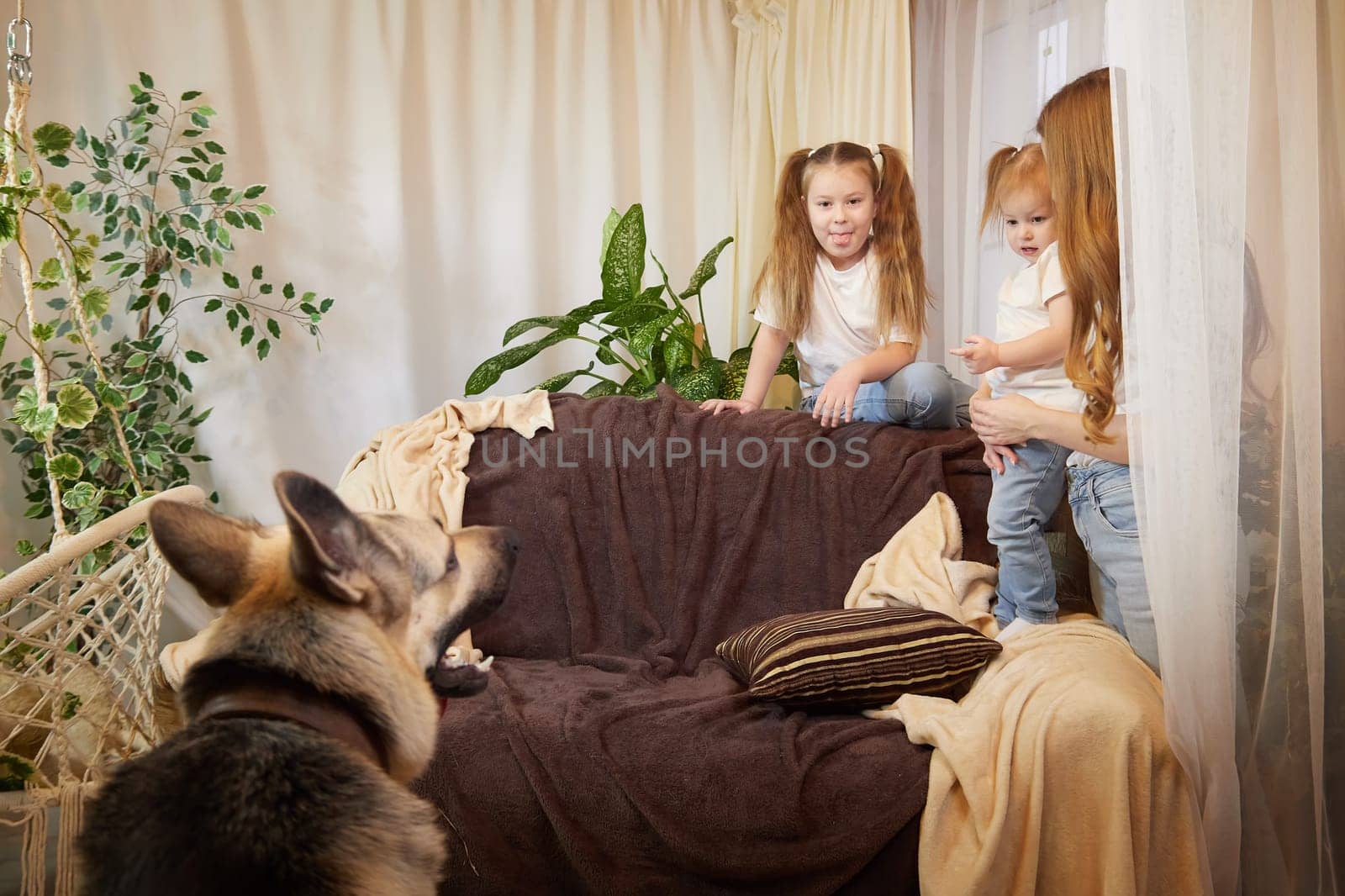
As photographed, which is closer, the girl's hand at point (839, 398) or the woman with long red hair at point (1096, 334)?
the woman with long red hair at point (1096, 334)

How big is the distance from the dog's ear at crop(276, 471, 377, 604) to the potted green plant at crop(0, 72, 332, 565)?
1.53 meters

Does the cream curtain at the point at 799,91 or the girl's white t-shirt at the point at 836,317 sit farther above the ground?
the cream curtain at the point at 799,91

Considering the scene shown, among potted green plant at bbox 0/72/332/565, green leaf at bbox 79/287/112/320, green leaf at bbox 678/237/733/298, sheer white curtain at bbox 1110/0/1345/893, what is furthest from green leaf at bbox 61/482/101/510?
sheer white curtain at bbox 1110/0/1345/893

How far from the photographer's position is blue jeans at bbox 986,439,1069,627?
1.78 metres

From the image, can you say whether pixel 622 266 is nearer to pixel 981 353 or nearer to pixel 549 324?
pixel 549 324

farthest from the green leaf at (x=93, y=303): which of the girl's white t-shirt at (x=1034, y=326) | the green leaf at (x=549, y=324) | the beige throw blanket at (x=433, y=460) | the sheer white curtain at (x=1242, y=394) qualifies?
the sheer white curtain at (x=1242, y=394)

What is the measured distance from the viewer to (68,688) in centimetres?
161

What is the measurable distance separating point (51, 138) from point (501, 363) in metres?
1.23

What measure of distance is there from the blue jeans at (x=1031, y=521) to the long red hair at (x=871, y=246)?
2.20 ft

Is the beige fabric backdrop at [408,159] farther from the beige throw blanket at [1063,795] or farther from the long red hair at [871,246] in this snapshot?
the beige throw blanket at [1063,795]

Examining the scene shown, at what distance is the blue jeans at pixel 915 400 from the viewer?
228cm

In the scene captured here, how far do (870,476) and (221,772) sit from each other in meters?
1.67

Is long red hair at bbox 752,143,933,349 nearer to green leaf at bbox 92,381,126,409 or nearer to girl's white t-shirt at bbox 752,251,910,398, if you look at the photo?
girl's white t-shirt at bbox 752,251,910,398

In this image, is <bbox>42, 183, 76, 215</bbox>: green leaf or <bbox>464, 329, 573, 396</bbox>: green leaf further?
<bbox>464, 329, 573, 396</bbox>: green leaf
